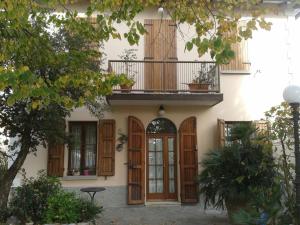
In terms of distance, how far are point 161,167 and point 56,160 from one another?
3.40 meters

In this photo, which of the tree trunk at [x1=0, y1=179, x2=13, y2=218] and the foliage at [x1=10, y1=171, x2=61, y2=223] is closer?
the foliage at [x1=10, y1=171, x2=61, y2=223]

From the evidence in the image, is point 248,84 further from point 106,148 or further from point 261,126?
point 106,148

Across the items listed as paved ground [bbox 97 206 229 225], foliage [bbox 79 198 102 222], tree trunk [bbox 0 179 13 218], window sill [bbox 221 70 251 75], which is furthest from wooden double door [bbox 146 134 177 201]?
tree trunk [bbox 0 179 13 218]

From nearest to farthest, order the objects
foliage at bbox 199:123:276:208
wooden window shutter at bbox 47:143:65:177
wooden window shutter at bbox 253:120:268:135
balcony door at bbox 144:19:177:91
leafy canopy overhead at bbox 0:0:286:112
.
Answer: leafy canopy overhead at bbox 0:0:286:112
foliage at bbox 199:123:276:208
wooden window shutter at bbox 253:120:268:135
wooden window shutter at bbox 47:143:65:177
balcony door at bbox 144:19:177:91

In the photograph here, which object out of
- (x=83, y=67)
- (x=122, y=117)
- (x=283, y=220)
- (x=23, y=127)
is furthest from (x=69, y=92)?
(x=283, y=220)

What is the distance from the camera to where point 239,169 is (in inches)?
364

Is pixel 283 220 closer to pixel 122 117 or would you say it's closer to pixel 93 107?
pixel 93 107

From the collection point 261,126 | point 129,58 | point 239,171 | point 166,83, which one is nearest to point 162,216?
point 239,171

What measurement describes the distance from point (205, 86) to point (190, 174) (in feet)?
9.42

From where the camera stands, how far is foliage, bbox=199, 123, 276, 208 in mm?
9055

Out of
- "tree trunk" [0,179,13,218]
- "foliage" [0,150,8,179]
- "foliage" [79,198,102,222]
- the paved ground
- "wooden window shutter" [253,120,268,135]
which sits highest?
"wooden window shutter" [253,120,268,135]

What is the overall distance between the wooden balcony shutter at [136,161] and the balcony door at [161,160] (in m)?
0.37

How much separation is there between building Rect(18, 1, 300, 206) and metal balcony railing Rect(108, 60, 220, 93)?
3 cm

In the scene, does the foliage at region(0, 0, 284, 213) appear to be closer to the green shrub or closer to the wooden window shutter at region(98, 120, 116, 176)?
the green shrub
